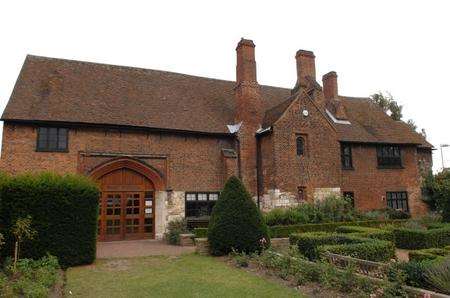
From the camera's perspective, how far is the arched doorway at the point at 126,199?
18781 mm

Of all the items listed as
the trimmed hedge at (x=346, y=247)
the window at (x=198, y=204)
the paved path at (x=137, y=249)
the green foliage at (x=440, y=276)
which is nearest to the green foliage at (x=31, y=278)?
the paved path at (x=137, y=249)

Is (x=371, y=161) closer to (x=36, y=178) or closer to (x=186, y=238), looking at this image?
(x=186, y=238)

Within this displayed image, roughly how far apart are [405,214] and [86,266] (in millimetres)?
18769

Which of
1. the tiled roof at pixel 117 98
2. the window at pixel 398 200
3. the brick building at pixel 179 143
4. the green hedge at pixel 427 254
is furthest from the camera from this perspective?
the window at pixel 398 200

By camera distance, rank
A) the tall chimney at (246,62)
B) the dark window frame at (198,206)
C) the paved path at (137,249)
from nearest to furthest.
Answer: the paved path at (137,249) < the dark window frame at (198,206) < the tall chimney at (246,62)

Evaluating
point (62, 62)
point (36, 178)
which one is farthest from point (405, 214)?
point (62, 62)

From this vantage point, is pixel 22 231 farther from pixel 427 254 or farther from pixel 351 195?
pixel 351 195

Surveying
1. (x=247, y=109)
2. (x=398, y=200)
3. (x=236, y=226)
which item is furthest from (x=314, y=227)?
(x=398, y=200)

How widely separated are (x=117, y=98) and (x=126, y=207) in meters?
6.06

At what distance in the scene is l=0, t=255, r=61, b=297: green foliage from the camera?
25.6 ft

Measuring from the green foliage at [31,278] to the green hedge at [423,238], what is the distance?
12685 millimetres

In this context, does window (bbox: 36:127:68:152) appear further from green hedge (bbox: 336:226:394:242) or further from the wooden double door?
green hedge (bbox: 336:226:394:242)

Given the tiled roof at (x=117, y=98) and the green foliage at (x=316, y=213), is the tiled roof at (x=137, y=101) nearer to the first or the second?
the tiled roof at (x=117, y=98)

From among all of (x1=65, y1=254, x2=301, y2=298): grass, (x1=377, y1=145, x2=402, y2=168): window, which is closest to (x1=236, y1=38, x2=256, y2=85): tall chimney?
(x1=377, y1=145, x2=402, y2=168): window
